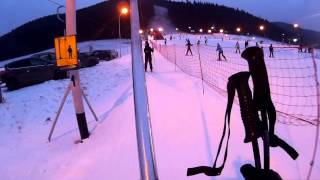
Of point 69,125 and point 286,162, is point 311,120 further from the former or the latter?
point 69,125

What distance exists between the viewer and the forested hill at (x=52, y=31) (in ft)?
A: 458

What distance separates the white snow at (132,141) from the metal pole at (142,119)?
122 inches

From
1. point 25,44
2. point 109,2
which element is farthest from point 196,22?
point 25,44

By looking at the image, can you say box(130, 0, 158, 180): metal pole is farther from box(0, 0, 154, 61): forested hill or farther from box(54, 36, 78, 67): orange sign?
box(0, 0, 154, 61): forested hill

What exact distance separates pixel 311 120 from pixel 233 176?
12.0 feet

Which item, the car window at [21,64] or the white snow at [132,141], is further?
the car window at [21,64]

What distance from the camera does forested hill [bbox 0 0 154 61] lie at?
13975cm

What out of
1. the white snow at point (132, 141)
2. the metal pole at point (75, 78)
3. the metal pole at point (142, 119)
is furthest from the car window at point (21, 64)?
the metal pole at point (142, 119)

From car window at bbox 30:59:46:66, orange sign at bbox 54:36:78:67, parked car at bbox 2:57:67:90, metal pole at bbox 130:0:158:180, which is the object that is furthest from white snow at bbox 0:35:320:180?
car window at bbox 30:59:46:66

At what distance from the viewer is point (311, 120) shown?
26.1 feet

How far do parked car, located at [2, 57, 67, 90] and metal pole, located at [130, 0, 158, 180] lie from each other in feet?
61.8

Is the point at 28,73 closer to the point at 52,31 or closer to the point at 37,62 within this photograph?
the point at 37,62

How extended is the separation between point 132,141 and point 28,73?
14.5 m

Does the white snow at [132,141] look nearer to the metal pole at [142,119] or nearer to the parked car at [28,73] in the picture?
the metal pole at [142,119]
